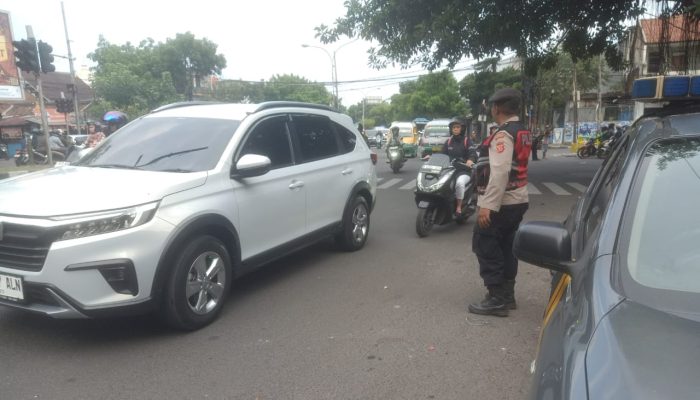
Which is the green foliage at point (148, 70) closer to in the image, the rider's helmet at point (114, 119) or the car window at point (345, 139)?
the rider's helmet at point (114, 119)

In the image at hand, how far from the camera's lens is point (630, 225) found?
1.87 meters

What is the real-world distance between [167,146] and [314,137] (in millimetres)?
1650

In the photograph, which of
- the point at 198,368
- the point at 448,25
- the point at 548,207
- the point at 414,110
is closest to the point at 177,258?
the point at 198,368

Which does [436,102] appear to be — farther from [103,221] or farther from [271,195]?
[103,221]

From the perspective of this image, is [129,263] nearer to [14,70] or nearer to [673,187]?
[673,187]

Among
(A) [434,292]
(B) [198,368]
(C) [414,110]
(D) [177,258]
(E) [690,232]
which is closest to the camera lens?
(E) [690,232]

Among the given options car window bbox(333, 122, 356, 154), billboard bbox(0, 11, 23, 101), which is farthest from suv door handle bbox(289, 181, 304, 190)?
billboard bbox(0, 11, 23, 101)

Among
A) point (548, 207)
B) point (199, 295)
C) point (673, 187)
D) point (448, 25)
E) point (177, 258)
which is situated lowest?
point (548, 207)

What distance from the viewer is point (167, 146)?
4.39 m

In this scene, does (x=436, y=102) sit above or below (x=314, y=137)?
above

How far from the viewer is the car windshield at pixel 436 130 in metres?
19.7

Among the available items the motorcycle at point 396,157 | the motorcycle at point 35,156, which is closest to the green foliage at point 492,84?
the motorcycle at point 396,157

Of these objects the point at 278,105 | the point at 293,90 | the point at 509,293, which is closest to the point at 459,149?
the point at 278,105

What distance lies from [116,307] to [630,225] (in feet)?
9.90
